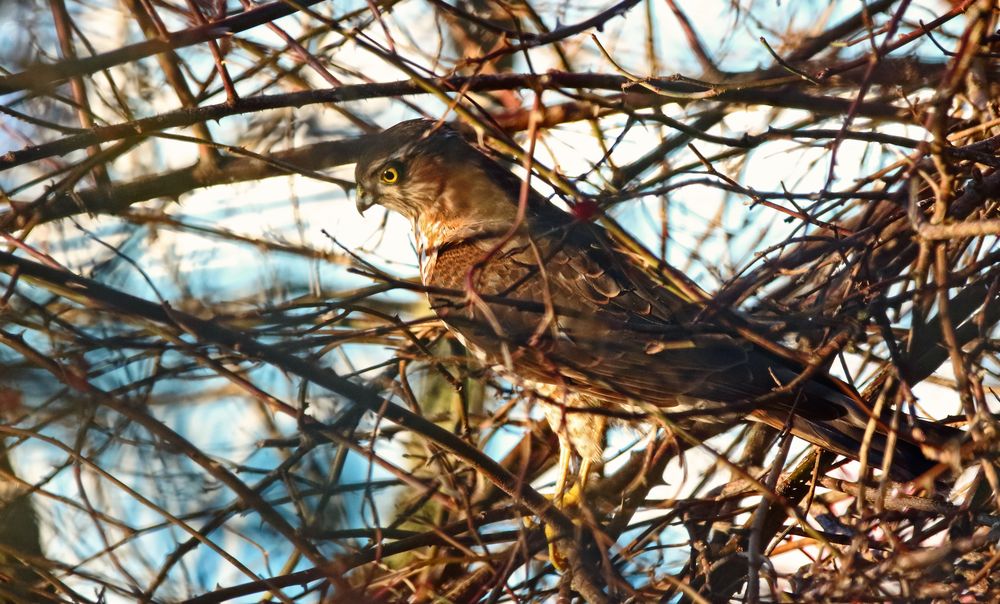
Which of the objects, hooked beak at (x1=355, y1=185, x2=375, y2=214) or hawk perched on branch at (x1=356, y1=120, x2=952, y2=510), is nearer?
hawk perched on branch at (x1=356, y1=120, x2=952, y2=510)

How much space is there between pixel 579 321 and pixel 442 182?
54.7 inches

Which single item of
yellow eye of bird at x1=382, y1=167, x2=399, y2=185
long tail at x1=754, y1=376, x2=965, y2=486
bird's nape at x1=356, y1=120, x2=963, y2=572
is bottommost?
long tail at x1=754, y1=376, x2=965, y2=486

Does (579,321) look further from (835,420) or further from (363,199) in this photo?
(363,199)

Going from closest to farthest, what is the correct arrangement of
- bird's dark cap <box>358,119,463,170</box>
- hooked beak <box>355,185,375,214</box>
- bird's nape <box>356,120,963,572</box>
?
bird's nape <box>356,120,963,572</box>, bird's dark cap <box>358,119,463,170</box>, hooked beak <box>355,185,375,214</box>

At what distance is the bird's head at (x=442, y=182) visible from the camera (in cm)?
438

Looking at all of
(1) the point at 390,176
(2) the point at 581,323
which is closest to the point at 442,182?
(1) the point at 390,176

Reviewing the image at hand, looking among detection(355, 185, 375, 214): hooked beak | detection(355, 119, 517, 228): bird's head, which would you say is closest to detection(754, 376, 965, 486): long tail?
detection(355, 119, 517, 228): bird's head

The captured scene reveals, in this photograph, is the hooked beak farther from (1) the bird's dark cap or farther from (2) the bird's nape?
(1) the bird's dark cap

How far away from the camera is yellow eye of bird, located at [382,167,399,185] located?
443 centimetres

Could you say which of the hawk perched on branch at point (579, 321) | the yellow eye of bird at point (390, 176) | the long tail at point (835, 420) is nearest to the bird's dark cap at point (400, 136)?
the hawk perched on branch at point (579, 321)

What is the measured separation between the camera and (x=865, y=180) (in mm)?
3178

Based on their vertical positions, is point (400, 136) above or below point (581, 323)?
above

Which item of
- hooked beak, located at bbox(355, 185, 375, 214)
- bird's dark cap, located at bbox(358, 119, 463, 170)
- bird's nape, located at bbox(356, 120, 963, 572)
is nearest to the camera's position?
bird's nape, located at bbox(356, 120, 963, 572)

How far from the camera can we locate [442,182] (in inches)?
177
